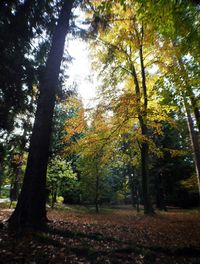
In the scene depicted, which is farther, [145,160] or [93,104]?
[145,160]

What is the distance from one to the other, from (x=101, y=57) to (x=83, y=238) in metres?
11.0

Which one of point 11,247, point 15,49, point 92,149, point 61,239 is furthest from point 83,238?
point 15,49

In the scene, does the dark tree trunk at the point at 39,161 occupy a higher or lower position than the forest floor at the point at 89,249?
higher

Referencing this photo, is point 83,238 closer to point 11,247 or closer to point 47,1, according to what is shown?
point 11,247

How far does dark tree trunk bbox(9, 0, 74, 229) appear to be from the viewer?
575 cm

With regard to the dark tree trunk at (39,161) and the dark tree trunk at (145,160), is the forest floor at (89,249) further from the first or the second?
the dark tree trunk at (145,160)

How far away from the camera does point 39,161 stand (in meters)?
6.36

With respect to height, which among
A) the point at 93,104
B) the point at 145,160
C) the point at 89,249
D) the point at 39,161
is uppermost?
the point at 93,104

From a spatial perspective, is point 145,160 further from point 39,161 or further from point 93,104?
point 39,161

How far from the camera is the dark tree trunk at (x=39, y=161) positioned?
5746mm

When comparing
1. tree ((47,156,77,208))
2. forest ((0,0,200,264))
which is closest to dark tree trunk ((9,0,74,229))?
forest ((0,0,200,264))

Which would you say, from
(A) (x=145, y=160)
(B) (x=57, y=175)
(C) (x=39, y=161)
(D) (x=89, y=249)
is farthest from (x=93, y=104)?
(B) (x=57, y=175)

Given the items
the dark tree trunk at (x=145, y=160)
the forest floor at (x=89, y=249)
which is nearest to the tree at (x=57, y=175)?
the dark tree trunk at (x=145, y=160)

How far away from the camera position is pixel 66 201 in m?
30.9
